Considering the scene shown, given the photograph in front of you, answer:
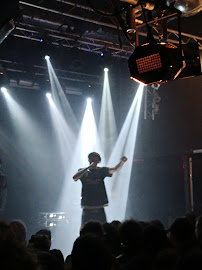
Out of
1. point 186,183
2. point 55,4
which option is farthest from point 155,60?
point 186,183

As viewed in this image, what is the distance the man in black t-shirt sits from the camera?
5844 mm

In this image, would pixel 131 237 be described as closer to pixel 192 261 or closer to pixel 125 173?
pixel 192 261

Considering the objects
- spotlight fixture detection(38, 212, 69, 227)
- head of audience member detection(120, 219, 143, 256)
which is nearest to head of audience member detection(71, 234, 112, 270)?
head of audience member detection(120, 219, 143, 256)

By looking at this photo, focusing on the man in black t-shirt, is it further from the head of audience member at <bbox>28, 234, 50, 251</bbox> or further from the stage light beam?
the stage light beam

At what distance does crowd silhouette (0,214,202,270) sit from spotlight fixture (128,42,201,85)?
1.55m

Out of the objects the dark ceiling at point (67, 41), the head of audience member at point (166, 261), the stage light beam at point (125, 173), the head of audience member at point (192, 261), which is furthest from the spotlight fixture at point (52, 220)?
the head of audience member at point (192, 261)

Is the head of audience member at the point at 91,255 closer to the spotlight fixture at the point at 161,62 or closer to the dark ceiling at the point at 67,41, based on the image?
the spotlight fixture at the point at 161,62

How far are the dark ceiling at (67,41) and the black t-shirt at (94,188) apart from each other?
2833 millimetres

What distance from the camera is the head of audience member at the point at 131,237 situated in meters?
2.62

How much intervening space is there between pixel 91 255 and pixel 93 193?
4515 mm

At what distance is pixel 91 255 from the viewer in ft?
4.73

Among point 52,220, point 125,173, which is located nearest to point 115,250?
point 52,220

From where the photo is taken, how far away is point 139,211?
1004 centimetres

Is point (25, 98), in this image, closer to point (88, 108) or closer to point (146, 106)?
point (88, 108)
